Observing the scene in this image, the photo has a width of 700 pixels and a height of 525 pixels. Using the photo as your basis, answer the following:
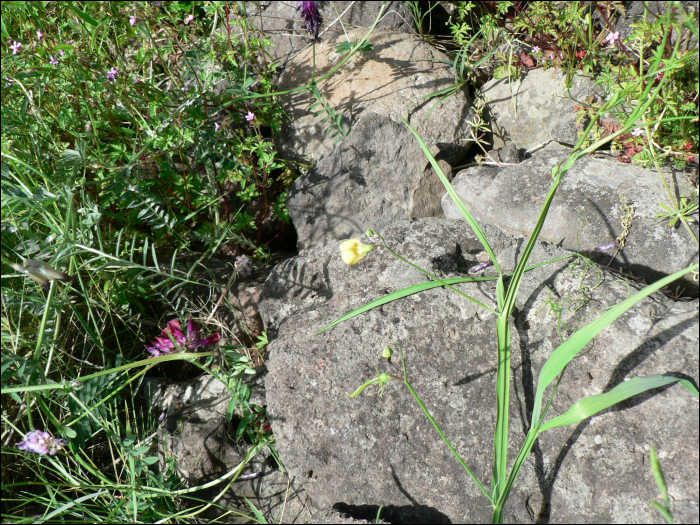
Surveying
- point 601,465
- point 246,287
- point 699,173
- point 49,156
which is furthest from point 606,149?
point 49,156

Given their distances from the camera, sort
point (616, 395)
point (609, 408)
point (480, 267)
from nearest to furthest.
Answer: point (616, 395), point (609, 408), point (480, 267)

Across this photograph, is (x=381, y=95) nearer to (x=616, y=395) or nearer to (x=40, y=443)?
(x=616, y=395)

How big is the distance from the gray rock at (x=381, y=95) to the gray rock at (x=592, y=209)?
1.54 ft

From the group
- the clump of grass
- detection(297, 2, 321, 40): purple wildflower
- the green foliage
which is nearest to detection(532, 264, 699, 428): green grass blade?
the green foliage

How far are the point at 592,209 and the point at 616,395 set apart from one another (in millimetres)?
991

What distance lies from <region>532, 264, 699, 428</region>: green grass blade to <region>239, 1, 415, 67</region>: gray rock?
2.38 meters

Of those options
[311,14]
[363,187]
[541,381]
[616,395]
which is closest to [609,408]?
[616,395]

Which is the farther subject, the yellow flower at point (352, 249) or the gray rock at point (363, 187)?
the gray rock at point (363, 187)

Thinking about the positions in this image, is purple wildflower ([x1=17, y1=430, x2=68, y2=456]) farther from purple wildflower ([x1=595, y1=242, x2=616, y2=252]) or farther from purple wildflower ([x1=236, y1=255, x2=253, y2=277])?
purple wildflower ([x1=595, y1=242, x2=616, y2=252])

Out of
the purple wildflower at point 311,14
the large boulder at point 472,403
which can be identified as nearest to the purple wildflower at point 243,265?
the large boulder at point 472,403

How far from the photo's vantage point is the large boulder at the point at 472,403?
4.72ft

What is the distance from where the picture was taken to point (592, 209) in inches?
81.7

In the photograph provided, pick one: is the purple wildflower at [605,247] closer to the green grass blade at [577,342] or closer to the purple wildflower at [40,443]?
the green grass blade at [577,342]

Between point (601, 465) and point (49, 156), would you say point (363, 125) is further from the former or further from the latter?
point (601, 465)
